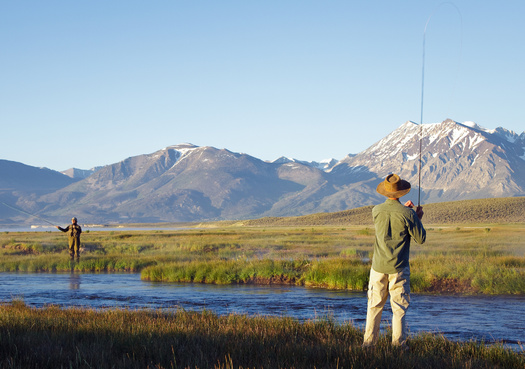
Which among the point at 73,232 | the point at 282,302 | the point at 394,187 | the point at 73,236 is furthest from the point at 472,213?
the point at 394,187

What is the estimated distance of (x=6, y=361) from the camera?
311 inches

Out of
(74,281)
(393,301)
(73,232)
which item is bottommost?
(74,281)

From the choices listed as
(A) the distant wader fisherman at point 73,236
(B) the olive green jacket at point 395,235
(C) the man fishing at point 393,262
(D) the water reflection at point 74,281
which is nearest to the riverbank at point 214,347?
(C) the man fishing at point 393,262

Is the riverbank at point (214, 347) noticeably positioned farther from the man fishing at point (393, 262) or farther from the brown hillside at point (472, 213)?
the brown hillside at point (472, 213)

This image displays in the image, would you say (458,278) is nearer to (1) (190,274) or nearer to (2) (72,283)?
(1) (190,274)

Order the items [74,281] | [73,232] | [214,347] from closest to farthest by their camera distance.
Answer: [214,347] < [74,281] < [73,232]

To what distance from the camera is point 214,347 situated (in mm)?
Result: 8719

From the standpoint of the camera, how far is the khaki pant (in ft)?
29.7

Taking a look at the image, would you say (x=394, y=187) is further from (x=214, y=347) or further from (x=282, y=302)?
(x=282, y=302)

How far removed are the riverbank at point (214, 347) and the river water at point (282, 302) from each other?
7.16 feet

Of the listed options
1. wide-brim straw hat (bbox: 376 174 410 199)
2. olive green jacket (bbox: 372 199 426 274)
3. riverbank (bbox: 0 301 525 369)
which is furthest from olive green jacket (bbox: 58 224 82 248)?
olive green jacket (bbox: 372 199 426 274)

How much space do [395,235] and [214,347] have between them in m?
2.97

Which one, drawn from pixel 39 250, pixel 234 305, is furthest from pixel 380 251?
pixel 39 250

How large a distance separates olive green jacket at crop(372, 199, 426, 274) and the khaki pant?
129 mm
